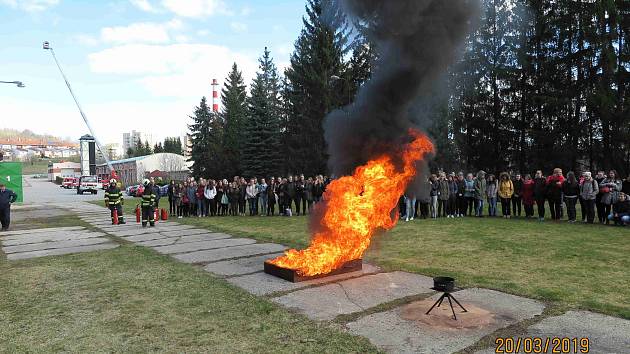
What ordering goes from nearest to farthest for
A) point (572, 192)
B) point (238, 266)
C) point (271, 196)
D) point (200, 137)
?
point (238, 266) → point (572, 192) → point (271, 196) → point (200, 137)

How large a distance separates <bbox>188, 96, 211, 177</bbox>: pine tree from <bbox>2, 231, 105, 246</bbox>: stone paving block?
30141mm

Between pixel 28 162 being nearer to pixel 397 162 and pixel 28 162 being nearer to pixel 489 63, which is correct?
pixel 489 63

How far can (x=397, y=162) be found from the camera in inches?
307

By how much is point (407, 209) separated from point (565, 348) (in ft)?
38.1

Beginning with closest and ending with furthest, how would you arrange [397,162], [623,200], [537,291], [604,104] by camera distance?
[537,291] < [397,162] < [623,200] < [604,104]

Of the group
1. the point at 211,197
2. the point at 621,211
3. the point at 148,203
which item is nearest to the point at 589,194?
the point at 621,211

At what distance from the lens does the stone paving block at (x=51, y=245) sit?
11.9 meters

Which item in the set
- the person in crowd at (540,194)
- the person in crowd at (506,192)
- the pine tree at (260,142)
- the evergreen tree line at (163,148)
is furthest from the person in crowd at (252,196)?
the evergreen tree line at (163,148)

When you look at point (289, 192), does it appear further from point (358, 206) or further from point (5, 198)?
point (358, 206)

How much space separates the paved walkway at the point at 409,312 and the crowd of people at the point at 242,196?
9.03 m

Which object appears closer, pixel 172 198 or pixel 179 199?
pixel 179 199

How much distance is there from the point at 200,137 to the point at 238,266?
1590 inches

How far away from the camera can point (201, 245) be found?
11.8m

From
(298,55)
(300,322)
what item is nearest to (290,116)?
(298,55)
